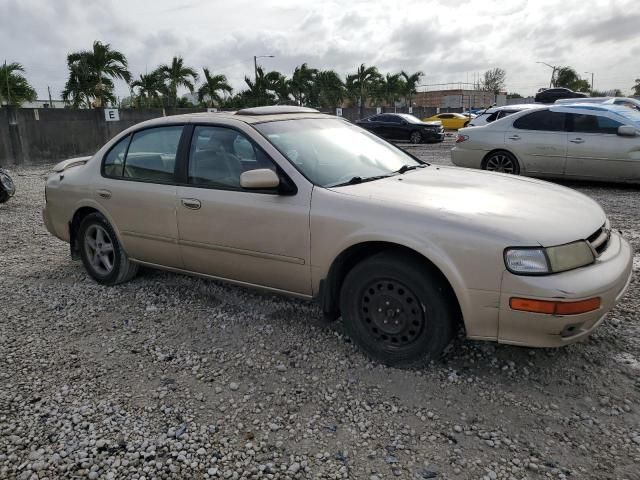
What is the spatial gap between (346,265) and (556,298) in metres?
1.27

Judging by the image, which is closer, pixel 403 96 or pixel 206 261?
pixel 206 261

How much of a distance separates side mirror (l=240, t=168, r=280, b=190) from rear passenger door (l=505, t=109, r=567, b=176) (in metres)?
6.91

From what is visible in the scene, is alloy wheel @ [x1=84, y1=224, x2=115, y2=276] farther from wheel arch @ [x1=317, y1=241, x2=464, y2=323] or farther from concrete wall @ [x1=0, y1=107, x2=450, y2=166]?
concrete wall @ [x1=0, y1=107, x2=450, y2=166]

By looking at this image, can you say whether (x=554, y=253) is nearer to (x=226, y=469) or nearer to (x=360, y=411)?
(x=360, y=411)

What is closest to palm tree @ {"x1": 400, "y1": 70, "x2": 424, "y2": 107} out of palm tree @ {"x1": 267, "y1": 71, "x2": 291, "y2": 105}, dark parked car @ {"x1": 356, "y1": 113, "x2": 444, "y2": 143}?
palm tree @ {"x1": 267, "y1": 71, "x2": 291, "y2": 105}

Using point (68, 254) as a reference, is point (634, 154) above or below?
above

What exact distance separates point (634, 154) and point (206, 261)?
745cm

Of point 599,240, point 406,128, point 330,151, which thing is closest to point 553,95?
point 406,128

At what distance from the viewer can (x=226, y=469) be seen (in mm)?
2465

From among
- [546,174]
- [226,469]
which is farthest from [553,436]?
[546,174]

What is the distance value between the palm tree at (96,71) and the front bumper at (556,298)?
2570cm

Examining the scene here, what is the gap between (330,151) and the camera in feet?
12.8

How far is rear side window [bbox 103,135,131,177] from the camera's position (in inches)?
183

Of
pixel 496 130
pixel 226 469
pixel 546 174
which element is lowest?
pixel 226 469
